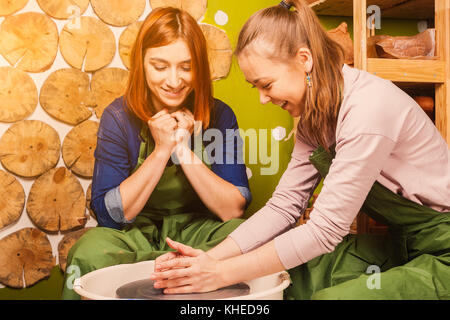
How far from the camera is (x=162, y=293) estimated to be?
991mm

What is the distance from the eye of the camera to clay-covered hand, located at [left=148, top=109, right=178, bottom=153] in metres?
1.41

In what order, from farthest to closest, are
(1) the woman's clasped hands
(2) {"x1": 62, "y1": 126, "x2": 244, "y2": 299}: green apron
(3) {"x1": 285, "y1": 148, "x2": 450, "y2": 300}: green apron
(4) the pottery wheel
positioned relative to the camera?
(1) the woman's clasped hands, (2) {"x1": 62, "y1": 126, "x2": 244, "y2": 299}: green apron, (4) the pottery wheel, (3) {"x1": 285, "y1": 148, "x2": 450, "y2": 300}: green apron

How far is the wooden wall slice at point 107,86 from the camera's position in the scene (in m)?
1.54

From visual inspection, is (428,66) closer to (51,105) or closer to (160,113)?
(160,113)

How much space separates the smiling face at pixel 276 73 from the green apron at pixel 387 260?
19 cm

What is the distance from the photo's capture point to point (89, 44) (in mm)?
1532

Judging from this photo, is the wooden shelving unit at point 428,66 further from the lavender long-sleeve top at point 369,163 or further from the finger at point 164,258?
the finger at point 164,258

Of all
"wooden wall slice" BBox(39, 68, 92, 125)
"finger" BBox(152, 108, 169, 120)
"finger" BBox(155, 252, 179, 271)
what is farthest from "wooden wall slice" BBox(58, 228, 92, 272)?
"finger" BBox(155, 252, 179, 271)

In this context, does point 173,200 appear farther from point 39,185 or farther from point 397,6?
point 397,6

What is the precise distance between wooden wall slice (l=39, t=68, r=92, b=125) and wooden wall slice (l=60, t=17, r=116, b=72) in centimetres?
4

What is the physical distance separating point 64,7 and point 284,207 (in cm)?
103

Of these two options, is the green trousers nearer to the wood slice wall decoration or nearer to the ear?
the wood slice wall decoration

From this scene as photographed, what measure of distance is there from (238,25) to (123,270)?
98 cm

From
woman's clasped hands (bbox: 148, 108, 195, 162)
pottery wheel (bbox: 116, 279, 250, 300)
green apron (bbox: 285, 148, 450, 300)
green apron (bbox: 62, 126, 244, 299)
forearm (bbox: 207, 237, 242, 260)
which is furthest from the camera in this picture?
woman's clasped hands (bbox: 148, 108, 195, 162)
